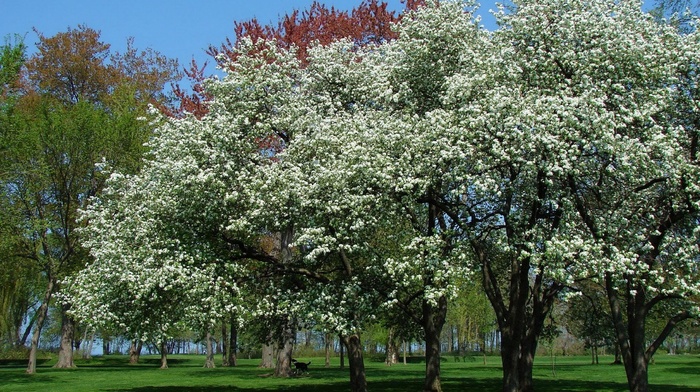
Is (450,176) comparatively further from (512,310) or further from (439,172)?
(512,310)

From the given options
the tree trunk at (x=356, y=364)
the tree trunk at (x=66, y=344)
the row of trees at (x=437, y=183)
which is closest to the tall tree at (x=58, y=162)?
the tree trunk at (x=66, y=344)

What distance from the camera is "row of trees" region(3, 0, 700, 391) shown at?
17766 millimetres

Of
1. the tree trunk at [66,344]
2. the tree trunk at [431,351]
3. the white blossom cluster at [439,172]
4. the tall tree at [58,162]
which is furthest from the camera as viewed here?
the tree trunk at [66,344]

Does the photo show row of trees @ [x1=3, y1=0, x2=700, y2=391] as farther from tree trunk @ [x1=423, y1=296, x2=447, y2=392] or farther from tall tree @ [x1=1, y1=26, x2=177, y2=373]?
tall tree @ [x1=1, y1=26, x2=177, y2=373]

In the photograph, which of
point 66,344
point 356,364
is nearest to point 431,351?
point 356,364

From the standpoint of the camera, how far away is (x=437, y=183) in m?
20.1

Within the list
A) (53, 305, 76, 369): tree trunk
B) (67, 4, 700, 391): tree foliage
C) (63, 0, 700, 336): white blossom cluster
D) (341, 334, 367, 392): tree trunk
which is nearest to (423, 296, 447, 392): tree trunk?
(67, 4, 700, 391): tree foliage

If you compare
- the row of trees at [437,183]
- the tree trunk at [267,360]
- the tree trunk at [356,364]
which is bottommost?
the tree trunk at [267,360]

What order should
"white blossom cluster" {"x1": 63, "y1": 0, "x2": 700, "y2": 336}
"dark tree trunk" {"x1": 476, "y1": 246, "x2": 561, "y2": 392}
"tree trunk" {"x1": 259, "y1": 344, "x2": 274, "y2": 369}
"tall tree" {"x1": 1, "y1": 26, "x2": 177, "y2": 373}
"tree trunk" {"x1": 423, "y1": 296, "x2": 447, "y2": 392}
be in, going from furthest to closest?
1. "tree trunk" {"x1": 259, "y1": 344, "x2": 274, "y2": 369}
2. "tall tree" {"x1": 1, "y1": 26, "x2": 177, "y2": 373}
3. "tree trunk" {"x1": 423, "y1": 296, "x2": 447, "y2": 392}
4. "dark tree trunk" {"x1": 476, "y1": 246, "x2": 561, "y2": 392}
5. "white blossom cluster" {"x1": 63, "y1": 0, "x2": 700, "y2": 336}

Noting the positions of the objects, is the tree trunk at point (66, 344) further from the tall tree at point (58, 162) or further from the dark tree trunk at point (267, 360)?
the dark tree trunk at point (267, 360)

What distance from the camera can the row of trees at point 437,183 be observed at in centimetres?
1777

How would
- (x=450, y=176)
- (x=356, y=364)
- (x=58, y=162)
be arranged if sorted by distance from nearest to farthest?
(x=450, y=176), (x=356, y=364), (x=58, y=162)

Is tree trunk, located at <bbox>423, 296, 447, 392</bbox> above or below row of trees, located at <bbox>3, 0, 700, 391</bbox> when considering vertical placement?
below

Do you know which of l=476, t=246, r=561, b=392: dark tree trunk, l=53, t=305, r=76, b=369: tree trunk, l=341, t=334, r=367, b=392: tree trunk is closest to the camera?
l=476, t=246, r=561, b=392: dark tree trunk
